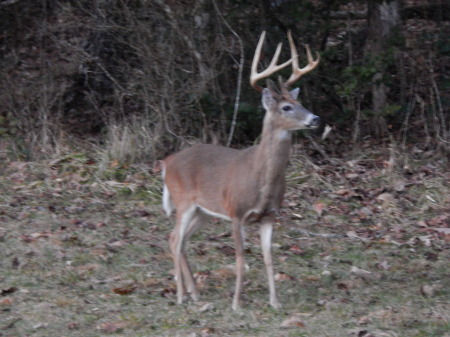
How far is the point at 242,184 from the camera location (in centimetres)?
629

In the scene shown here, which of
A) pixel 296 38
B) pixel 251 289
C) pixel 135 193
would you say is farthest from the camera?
pixel 296 38

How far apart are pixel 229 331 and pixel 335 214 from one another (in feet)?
10.5

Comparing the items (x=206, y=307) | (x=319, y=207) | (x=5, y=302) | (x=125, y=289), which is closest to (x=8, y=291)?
(x=5, y=302)

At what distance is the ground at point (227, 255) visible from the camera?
590cm

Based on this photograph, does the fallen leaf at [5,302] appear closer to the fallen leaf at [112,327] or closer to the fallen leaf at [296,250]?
the fallen leaf at [112,327]

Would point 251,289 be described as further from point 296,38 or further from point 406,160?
point 296,38

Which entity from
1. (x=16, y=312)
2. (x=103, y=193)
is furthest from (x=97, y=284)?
(x=103, y=193)

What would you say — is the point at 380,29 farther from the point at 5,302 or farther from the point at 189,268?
the point at 5,302

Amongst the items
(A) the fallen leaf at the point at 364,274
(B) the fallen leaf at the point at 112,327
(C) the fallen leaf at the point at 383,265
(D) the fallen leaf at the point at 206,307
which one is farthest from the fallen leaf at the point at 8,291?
(C) the fallen leaf at the point at 383,265

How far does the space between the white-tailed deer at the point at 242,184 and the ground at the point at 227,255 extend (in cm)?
32

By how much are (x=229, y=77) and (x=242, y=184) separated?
15.4ft

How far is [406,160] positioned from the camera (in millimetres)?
9859

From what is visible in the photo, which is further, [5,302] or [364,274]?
[364,274]

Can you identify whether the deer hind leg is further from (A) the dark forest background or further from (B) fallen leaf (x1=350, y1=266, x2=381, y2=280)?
(A) the dark forest background
